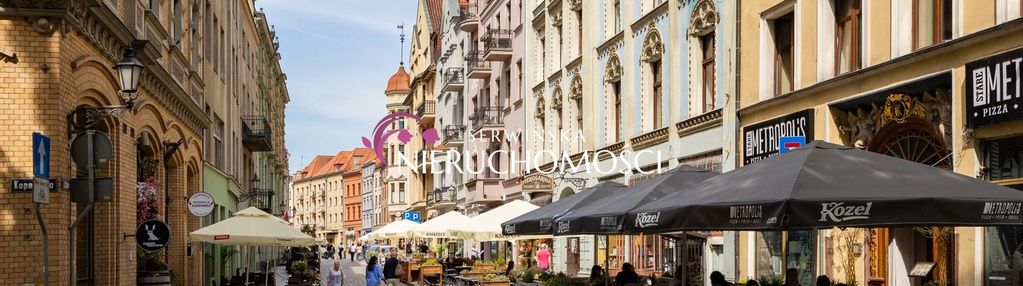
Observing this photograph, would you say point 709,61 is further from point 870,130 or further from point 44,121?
point 44,121

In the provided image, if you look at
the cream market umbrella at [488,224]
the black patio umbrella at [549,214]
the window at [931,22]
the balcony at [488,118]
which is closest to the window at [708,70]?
the black patio umbrella at [549,214]

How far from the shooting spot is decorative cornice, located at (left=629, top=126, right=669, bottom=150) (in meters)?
26.7

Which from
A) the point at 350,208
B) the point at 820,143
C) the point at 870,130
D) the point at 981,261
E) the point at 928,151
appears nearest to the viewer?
the point at 820,143

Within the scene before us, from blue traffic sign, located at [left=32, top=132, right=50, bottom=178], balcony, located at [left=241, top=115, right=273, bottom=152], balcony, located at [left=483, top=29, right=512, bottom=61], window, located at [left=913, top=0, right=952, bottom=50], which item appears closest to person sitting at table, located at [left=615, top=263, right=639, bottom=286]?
window, located at [left=913, top=0, right=952, bottom=50]

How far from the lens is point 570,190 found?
35.6 meters

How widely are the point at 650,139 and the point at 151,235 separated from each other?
14942 mm

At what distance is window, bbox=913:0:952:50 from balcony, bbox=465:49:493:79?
33.2 m

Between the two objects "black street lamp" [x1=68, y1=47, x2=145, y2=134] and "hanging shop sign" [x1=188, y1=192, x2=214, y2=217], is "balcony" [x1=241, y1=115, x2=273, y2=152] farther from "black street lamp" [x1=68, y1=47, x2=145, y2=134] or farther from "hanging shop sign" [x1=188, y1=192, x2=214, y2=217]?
"black street lamp" [x1=68, y1=47, x2=145, y2=134]

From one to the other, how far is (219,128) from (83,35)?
20012mm

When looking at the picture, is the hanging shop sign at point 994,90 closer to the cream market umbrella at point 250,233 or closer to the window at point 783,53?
the window at point 783,53

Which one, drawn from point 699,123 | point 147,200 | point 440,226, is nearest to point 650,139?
point 699,123

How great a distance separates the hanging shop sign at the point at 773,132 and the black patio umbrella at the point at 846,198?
8.63 metres

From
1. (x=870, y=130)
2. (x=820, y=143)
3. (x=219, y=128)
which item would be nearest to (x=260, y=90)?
(x=219, y=128)

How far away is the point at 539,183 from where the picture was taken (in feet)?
120
